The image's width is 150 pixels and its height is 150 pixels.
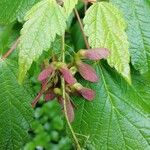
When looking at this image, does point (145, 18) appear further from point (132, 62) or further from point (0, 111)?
point (0, 111)

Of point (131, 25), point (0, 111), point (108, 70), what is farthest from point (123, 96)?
point (0, 111)

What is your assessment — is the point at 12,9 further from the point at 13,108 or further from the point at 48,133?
the point at 48,133

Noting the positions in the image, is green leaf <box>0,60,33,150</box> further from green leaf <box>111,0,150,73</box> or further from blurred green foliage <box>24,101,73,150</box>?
blurred green foliage <box>24,101,73,150</box>

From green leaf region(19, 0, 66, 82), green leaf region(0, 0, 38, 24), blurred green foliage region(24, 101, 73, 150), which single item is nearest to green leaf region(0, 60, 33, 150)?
green leaf region(0, 0, 38, 24)

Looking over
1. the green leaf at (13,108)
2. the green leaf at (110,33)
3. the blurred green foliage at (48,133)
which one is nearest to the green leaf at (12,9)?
the green leaf at (13,108)

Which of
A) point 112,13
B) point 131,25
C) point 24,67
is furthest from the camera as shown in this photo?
point 131,25

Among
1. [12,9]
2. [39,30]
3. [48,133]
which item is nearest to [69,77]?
[39,30]
